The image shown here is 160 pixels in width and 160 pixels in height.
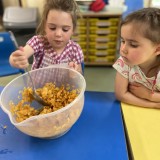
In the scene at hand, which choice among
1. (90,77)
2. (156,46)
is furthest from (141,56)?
(90,77)

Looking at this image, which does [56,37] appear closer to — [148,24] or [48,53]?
[48,53]

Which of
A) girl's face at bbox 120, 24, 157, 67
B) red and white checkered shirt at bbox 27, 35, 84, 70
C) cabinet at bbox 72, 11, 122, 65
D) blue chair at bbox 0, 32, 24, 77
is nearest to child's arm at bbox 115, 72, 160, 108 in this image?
girl's face at bbox 120, 24, 157, 67

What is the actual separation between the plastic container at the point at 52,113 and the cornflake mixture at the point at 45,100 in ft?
0.09

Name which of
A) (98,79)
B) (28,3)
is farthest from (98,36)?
(28,3)

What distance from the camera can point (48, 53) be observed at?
3.22 feet

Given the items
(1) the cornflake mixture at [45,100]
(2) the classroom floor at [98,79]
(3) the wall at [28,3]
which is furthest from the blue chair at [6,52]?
(3) the wall at [28,3]

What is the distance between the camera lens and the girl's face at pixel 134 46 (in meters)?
0.67

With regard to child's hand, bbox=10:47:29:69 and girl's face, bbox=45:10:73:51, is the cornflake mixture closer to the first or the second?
child's hand, bbox=10:47:29:69

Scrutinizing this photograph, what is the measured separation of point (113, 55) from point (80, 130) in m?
1.54

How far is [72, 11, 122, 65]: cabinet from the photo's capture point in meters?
1.92

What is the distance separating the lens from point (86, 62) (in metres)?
2.15

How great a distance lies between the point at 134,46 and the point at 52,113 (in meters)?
0.37

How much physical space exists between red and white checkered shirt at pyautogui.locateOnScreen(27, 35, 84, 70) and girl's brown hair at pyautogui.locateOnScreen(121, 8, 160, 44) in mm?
379

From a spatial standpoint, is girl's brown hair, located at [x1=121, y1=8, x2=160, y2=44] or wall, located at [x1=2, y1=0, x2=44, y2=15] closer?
girl's brown hair, located at [x1=121, y1=8, x2=160, y2=44]
